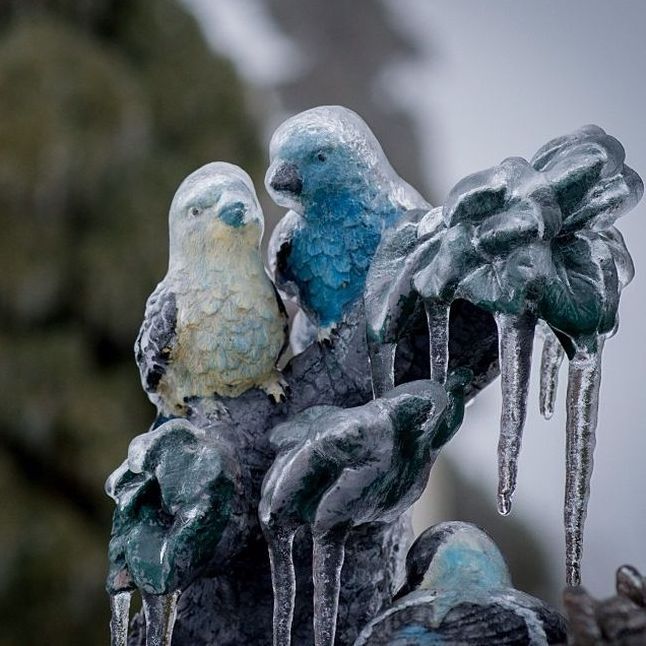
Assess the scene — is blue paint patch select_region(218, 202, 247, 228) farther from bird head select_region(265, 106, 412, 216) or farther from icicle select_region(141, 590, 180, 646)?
icicle select_region(141, 590, 180, 646)

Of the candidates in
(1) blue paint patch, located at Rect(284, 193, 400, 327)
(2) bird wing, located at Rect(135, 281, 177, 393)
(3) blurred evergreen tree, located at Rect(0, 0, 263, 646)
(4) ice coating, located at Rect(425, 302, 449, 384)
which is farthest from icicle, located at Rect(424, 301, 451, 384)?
(3) blurred evergreen tree, located at Rect(0, 0, 263, 646)

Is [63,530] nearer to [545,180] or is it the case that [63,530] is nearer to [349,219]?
[349,219]

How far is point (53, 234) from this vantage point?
8.91 ft

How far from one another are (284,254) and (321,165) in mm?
89

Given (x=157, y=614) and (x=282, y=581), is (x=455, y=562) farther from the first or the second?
(x=157, y=614)

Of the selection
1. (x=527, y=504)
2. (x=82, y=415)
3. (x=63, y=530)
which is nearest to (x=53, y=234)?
(x=82, y=415)

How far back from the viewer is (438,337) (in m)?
0.84

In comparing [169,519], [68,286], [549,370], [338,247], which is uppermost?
[68,286]

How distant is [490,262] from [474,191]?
0.18 ft

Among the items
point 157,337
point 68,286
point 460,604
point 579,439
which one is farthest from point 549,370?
point 68,286

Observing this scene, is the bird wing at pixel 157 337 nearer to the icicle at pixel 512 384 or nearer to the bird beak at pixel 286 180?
the bird beak at pixel 286 180

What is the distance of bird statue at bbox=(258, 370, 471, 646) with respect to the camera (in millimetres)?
783

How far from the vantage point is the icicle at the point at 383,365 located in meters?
0.87

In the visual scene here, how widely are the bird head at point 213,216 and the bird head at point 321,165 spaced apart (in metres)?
0.03
